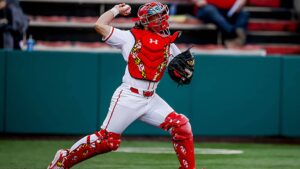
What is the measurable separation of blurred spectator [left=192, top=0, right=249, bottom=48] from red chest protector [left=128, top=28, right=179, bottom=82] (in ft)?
26.0

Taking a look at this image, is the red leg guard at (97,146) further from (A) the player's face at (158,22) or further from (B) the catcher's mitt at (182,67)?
(A) the player's face at (158,22)

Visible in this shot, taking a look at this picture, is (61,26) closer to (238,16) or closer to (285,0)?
(238,16)

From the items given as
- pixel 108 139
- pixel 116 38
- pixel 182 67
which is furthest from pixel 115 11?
pixel 108 139

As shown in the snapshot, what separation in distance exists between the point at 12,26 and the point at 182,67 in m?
7.06

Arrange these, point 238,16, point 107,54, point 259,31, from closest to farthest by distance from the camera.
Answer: point 107,54 < point 238,16 < point 259,31

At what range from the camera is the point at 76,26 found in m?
17.1

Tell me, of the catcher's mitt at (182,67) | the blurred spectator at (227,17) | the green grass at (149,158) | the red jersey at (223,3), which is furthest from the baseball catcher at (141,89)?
the red jersey at (223,3)

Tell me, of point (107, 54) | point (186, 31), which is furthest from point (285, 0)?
point (107, 54)

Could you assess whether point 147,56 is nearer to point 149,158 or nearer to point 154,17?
point 154,17

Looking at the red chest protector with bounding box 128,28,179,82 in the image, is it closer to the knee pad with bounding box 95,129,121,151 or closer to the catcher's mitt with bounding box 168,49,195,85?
the catcher's mitt with bounding box 168,49,195,85

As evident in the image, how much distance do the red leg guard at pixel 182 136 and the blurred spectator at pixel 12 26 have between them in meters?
7.20

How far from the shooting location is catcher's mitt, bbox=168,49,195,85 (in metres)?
8.58

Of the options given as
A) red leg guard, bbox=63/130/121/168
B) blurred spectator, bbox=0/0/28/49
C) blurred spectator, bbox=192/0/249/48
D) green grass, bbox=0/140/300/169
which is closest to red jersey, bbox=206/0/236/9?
blurred spectator, bbox=192/0/249/48

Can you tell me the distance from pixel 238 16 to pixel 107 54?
12.9ft
